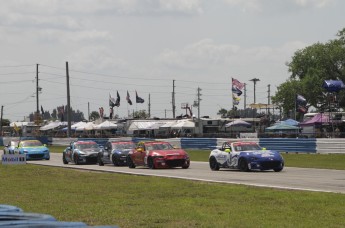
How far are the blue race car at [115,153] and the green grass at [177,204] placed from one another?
1336cm

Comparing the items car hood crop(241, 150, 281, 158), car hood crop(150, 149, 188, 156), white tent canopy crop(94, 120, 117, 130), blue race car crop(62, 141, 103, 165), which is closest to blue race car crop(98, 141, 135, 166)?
blue race car crop(62, 141, 103, 165)

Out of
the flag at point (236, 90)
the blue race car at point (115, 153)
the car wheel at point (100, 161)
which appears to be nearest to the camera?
the blue race car at point (115, 153)

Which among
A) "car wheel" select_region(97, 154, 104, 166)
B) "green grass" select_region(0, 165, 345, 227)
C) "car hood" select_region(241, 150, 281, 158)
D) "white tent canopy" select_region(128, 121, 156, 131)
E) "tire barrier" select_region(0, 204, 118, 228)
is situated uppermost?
"white tent canopy" select_region(128, 121, 156, 131)

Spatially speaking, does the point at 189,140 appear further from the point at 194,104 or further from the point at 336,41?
the point at 194,104

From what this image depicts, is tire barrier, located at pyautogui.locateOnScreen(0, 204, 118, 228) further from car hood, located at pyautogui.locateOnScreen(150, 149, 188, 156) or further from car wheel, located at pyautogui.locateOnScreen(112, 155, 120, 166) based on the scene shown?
car wheel, located at pyautogui.locateOnScreen(112, 155, 120, 166)

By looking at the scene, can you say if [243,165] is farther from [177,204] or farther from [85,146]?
[85,146]

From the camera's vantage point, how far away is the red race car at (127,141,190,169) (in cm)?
2720

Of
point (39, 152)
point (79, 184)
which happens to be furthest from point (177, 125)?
point (79, 184)

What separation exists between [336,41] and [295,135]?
4265 centimetres

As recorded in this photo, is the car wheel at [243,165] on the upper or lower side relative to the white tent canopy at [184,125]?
lower

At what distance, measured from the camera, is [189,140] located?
4909 centimetres

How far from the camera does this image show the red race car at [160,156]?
27203mm

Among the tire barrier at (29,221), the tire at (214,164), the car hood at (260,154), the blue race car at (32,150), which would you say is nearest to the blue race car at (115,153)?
the tire at (214,164)

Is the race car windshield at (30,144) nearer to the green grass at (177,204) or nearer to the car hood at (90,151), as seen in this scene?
the car hood at (90,151)
